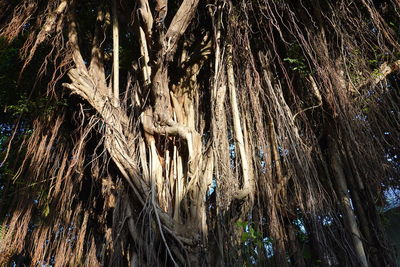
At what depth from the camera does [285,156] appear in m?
2.41

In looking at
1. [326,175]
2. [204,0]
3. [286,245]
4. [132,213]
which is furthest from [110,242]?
[204,0]

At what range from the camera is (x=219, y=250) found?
1.95 m

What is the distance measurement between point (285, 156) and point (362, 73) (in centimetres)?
83

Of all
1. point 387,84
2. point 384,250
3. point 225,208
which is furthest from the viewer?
point 387,84

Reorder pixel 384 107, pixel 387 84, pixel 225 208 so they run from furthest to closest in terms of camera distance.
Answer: pixel 387 84 < pixel 384 107 < pixel 225 208

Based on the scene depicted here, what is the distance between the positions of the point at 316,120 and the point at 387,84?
0.55m

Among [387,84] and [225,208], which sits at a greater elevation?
[387,84]

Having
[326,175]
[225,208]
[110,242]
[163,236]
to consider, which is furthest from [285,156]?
[110,242]

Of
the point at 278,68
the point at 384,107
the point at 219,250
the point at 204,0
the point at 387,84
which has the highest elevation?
the point at 204,0

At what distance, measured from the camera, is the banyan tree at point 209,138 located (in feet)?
7.14

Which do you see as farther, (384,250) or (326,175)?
(326,175)

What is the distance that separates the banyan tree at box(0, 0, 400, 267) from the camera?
2.18 metres

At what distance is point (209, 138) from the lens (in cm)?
244

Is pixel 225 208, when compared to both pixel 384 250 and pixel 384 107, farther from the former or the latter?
pixel 384 107
